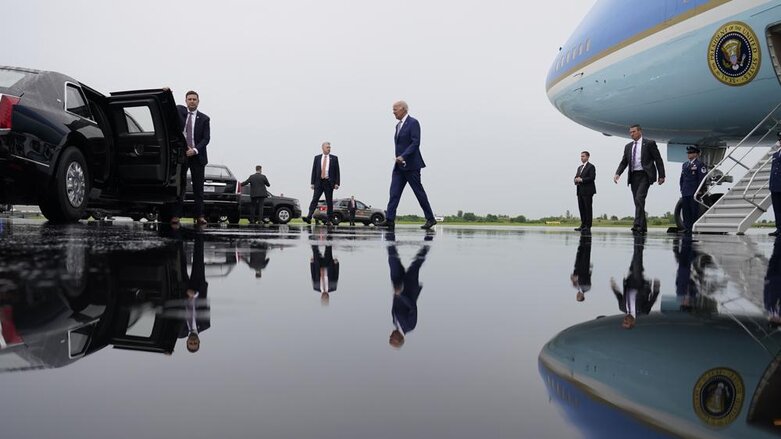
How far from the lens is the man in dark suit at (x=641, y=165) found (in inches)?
387

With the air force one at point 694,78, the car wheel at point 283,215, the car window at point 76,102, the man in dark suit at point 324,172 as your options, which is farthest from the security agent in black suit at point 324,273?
the car wheel at point 283,215


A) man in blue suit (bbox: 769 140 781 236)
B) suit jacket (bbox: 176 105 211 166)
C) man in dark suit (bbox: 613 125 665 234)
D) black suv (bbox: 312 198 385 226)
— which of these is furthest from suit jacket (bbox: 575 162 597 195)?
black suv (bbox: 312 198 385 226)

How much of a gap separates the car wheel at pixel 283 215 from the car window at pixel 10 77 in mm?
13688

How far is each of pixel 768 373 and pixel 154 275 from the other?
2.07 metres

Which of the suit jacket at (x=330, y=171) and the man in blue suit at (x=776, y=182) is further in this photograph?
the suit jacket at (x=330, y=171)

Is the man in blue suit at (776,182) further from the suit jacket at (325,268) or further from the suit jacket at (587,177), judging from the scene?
the suit jacket at (325,268)

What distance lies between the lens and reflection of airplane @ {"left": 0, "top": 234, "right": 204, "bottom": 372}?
1.10 metres

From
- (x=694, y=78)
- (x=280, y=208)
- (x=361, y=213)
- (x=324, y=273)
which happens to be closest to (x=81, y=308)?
(x=324, y=273)

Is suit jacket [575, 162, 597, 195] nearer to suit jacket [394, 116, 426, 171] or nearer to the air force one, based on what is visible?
the air force one

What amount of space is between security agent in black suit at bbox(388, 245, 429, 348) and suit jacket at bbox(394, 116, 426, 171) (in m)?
4.99

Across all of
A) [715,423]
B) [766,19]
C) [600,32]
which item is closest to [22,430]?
[715,423]

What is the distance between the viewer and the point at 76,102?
609 centimetres

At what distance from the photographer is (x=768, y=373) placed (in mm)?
1102

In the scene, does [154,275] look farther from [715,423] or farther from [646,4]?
[646,4]
